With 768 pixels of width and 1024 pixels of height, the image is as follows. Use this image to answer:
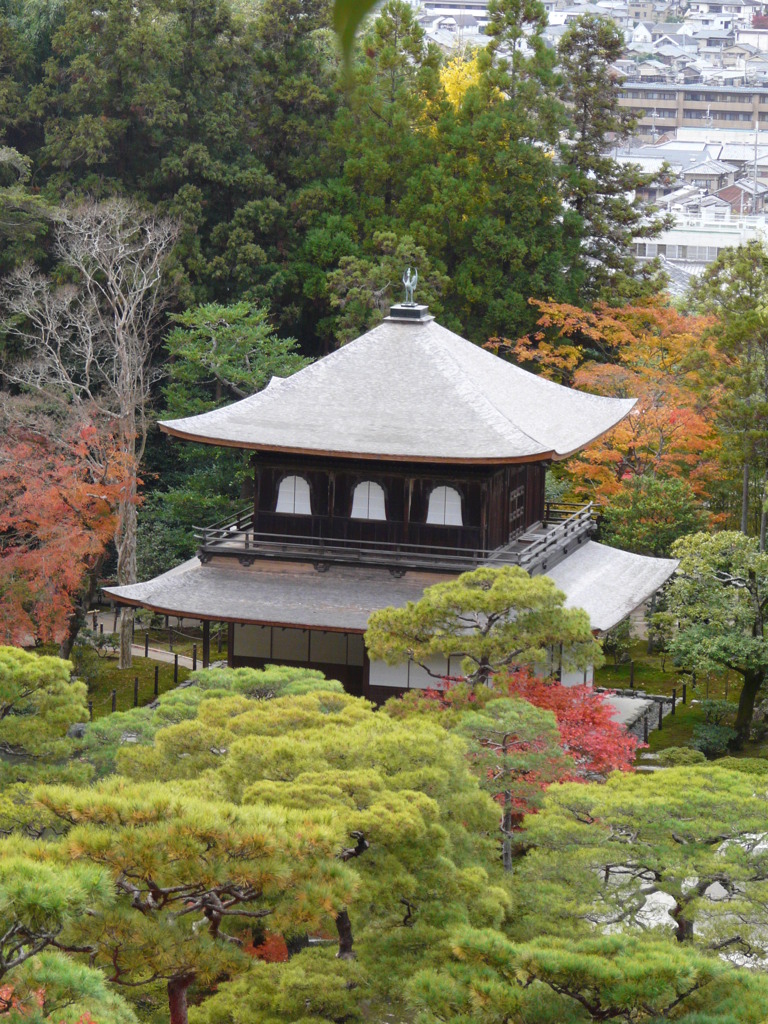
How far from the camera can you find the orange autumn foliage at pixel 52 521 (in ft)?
104

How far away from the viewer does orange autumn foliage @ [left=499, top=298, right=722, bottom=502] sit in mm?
37281

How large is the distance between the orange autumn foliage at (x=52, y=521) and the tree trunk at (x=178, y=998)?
59.4 feet

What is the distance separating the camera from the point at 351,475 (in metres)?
29.6

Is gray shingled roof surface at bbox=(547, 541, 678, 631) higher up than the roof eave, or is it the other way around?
the roof eave

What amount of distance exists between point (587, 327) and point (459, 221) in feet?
16.7

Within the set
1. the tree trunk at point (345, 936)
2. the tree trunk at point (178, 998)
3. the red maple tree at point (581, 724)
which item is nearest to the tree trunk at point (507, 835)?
the red maple tree at point (581, 724)

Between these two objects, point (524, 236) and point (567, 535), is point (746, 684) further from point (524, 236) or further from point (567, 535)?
point (524, 236)

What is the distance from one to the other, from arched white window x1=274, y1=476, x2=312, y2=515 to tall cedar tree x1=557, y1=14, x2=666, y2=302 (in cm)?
1881

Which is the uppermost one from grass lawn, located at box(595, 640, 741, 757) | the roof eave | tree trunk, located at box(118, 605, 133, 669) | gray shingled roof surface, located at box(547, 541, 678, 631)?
the roof eave

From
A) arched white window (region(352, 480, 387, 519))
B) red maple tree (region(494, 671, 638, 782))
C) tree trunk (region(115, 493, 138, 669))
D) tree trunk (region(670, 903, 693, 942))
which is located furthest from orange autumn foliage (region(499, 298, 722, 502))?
tree trunk (region(670, 903, 693, 942))

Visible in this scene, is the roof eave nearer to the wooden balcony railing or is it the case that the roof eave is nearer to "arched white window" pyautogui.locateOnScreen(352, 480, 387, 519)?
"arched white window" pyautogui.locateOnScreen(352, 480, 387, 519)

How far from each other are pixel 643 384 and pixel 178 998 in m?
27.6

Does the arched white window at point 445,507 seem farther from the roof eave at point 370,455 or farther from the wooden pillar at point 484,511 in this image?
the roof eave at point 370,455

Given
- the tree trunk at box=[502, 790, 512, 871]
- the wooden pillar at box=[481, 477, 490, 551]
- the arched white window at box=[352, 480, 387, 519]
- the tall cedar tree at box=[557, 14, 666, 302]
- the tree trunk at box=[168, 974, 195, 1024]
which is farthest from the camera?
the tall cedar tree at box=[557, 14, 666, 302]
